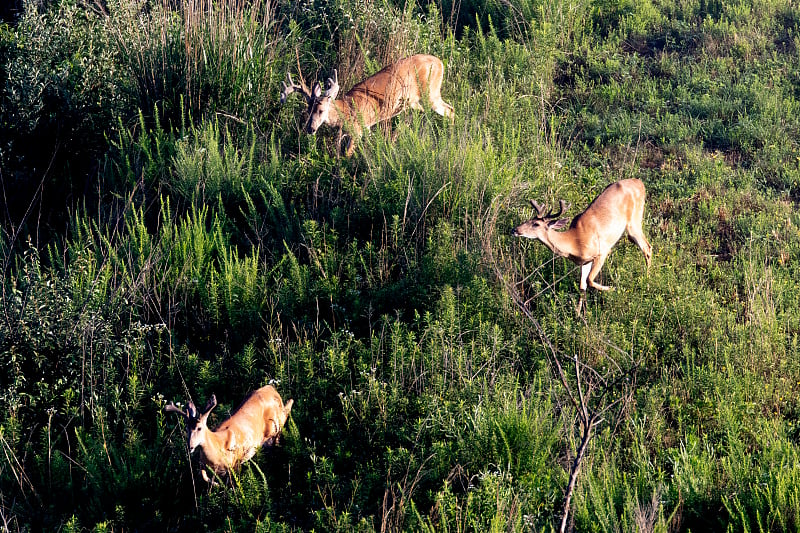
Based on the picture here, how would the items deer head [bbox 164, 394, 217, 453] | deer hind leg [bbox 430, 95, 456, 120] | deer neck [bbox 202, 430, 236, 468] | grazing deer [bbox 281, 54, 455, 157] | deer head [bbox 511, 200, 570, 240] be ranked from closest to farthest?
deer head [bbox 164, 394, 217, 453]
deer neck [bbox 202, 430, 236, 468]
deer head [bbox 511, 200, 570, 240]
grazing deer [bbox 281, 54, 455, 157]
deer hind leg [bbox 430, 95, 456, 120]

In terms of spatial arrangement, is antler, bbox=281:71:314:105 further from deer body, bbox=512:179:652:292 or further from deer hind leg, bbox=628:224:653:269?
deer hind leg, bbox=628:224:653:269

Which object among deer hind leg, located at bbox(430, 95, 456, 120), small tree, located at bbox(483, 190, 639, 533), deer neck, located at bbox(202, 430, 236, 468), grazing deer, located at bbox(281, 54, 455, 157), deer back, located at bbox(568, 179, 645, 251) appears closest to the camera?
deer neck, located at bbox(202, 430, 236, 468)

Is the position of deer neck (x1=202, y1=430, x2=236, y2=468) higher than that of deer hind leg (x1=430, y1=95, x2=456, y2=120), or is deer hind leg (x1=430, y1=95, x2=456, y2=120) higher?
deer hind leg (x1=430, y1=95, x2=456, y2=120)

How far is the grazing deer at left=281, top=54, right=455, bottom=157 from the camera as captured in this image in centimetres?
909

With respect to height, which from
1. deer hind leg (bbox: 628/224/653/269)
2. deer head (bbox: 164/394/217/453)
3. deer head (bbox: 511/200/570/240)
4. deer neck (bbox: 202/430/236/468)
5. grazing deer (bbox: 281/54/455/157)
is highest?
grazing deer (bbox: 281/54/455/157)

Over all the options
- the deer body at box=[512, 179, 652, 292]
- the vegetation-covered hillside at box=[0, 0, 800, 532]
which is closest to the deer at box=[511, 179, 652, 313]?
the deer body at box=[512, 179, 652, 292]

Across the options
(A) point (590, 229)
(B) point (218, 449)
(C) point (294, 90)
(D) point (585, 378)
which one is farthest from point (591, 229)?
(C) point (294, 90)

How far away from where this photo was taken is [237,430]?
219 inches

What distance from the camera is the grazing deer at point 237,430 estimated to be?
5355 mm

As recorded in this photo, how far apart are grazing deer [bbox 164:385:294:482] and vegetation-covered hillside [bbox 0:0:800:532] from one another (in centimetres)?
14

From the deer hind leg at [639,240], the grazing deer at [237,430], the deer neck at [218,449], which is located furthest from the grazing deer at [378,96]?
the deer neck at [218,449]

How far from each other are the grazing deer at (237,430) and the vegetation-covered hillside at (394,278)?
0.14 metres

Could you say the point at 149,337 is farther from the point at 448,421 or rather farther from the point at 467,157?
the point at 467,157

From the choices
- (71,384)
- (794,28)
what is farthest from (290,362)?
(794,28)
